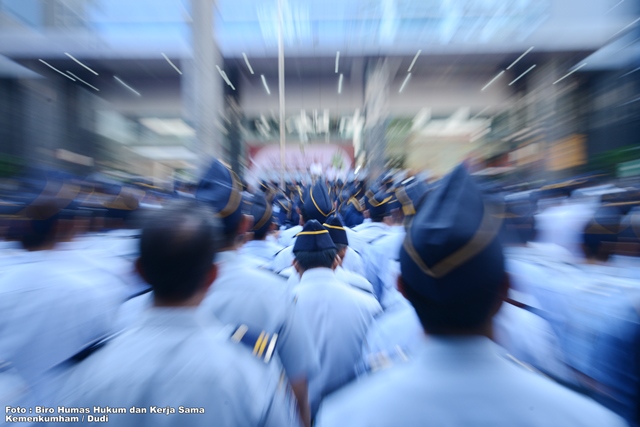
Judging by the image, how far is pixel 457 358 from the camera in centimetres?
80

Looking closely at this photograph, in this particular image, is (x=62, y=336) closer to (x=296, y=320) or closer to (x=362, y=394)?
(x=296, y=320)

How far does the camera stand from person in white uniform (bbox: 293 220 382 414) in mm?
1597

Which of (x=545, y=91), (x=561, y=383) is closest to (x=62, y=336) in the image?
(x=561, y=383)

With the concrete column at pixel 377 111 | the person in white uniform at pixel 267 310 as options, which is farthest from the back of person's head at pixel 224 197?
the concrete column at pixel 377 111

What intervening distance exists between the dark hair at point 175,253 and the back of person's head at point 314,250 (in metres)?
1.06

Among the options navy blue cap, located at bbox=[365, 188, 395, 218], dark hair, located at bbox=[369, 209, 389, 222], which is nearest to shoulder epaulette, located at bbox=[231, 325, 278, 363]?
navy blue cap, located at bbox=[365, 188, 395, 218]

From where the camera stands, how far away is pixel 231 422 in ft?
2.65

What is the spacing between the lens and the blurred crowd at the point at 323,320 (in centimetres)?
78

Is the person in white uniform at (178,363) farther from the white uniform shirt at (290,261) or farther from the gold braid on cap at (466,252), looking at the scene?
the white uniform shirt at (290,261)

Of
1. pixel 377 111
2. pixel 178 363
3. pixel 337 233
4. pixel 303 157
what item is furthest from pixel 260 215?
pixel 303 157

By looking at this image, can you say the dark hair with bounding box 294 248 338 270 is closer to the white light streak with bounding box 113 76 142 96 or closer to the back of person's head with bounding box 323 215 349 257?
the back of person's head with bounding box 323 215 349 257

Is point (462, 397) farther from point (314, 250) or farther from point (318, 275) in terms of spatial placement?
point (314, 250)

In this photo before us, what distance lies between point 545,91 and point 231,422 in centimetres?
1428

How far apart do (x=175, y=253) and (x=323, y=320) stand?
956 millimetres
